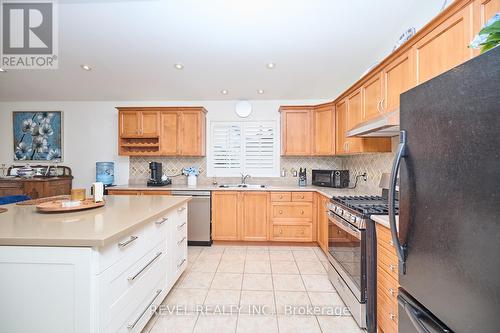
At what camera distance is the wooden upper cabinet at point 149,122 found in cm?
382

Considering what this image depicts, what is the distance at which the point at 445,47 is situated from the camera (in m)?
1.35

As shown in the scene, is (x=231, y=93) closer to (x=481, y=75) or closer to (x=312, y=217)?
(x=312, y=217)

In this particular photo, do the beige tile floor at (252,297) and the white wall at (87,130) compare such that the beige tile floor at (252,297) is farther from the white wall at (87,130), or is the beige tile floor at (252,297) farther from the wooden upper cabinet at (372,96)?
the white wall at (87,130)

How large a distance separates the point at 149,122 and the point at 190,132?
0.72 meters

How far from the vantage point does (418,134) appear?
33.5 inches

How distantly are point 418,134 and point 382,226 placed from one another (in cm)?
93

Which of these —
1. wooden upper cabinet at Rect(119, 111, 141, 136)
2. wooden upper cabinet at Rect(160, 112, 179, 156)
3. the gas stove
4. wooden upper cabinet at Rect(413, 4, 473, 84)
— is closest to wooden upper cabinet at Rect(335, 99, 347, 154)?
the gas stove

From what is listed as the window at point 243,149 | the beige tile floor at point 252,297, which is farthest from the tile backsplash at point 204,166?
the beige tile floor at point 252,297

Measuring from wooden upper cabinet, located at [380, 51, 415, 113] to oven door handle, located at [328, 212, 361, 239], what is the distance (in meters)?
1.03

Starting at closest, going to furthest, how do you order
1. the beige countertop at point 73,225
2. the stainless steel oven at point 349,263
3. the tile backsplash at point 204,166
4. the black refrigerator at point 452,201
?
the black refrigerator at point 452,201 < the beige countertop at point 73,225 < the stainless steel oven at point 349,263 < the tile backsplash at point 204,166

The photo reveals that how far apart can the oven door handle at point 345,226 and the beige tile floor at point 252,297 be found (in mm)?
710

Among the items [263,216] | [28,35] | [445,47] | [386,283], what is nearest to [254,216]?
[263,216]

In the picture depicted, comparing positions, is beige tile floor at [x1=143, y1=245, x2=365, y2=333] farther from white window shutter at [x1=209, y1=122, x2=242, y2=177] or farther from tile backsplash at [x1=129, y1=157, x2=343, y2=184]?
white window shutter at [x1=209, y1=122, x2=242, y2=177]

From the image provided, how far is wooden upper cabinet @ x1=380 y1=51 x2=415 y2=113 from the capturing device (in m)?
1.71
